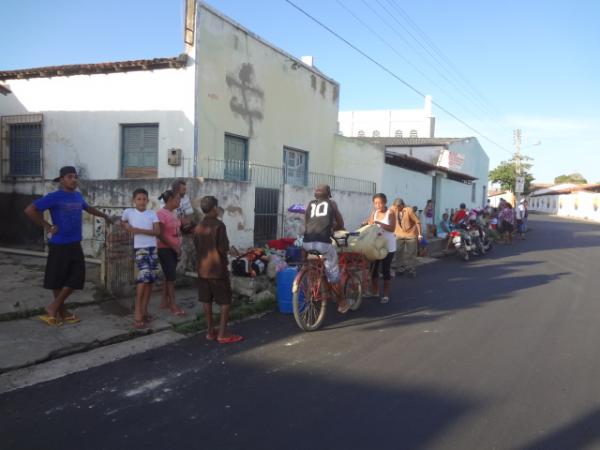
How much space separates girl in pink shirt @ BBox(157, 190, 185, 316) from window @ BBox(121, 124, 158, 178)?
192 inches

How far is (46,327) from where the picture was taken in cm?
551

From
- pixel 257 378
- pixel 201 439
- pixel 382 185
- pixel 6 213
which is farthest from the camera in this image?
pixel 382 185

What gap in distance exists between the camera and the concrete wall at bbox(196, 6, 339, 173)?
1097cm

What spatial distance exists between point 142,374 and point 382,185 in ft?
42.6

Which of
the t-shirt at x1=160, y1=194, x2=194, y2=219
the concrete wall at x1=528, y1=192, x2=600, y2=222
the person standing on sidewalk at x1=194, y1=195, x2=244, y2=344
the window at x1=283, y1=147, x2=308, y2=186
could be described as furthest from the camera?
the concrete wall at x1=528, y1=192, x2=600, y2=222

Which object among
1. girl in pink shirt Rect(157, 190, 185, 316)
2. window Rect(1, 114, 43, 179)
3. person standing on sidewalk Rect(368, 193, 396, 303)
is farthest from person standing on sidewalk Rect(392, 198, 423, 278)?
window Rect(1, 114, 43, 179)

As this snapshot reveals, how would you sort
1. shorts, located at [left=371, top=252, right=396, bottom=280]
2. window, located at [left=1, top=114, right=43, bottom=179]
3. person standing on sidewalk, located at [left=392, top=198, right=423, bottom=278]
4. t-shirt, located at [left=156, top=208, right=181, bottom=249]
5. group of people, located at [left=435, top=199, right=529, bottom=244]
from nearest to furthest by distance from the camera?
t-shirt, located at [left=156, top=208, right=181, bottom=249]
shorts, located at [left=371, top=252, right=396, bottom=280]
person standing on sidewalk, located at [left=392, top=198, right=423, bottom=278]
window, located at [left=1, top=114, right=43, bottom=179]
group of people, located at [left=435, top=199, right=529, bottom=244]

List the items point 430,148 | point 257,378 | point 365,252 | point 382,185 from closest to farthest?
point 257,378 → point 365,252 → point 382,185 → point 430,148

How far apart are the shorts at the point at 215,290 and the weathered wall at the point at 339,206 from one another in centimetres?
607

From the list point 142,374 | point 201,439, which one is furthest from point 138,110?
point 201,439

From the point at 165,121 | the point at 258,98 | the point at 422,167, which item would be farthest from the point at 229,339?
the point at 422,167

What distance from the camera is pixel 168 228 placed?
641cm

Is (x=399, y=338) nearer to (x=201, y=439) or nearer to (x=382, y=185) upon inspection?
(x=201, y=439)

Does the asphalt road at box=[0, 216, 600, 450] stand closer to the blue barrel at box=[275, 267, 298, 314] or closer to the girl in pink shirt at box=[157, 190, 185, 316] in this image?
the blue barrel at box=[275, 267, 298, 314]
